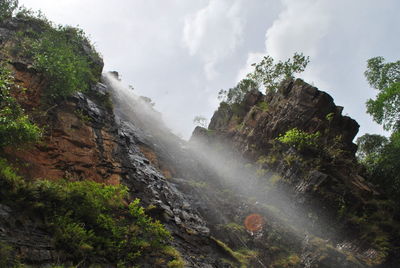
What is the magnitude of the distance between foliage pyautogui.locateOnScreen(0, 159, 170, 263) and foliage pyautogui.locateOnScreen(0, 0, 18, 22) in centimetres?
2462

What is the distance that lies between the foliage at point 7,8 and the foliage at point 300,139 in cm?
2896

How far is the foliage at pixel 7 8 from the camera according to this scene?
88.9 feet

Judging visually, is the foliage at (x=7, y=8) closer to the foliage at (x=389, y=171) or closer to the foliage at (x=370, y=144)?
the foliage at (x=389, y=171)

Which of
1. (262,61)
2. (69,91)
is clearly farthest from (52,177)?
(262,61)

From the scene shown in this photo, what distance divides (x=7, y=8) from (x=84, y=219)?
29558 mm

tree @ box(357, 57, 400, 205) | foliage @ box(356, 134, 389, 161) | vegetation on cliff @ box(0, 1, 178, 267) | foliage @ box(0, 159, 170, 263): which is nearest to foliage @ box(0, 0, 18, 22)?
vegetation on cliff @ box(0, 1, 178, 267)

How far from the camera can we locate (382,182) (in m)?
25.5

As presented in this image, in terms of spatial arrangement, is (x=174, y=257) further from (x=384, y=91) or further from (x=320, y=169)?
(x=384, y=91)

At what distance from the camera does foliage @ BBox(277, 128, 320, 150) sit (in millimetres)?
23812

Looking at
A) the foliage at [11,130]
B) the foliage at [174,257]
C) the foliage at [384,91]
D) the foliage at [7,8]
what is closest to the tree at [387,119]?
the foliage at [384,91]

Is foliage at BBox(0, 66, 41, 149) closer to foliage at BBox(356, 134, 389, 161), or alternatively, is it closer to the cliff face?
the cliff face

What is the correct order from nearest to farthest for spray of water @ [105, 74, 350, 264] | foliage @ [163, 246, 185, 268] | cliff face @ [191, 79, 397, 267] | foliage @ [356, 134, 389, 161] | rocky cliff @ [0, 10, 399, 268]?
rocky cliff @ [0, 10, 399, 268] → foliage @ [163, 246, 185, 268] → cliff face @ [191, 79, 397, 267] → spray of water @ [105, 74, 350, 264] → foliage @ [356, 134, 389, 161]

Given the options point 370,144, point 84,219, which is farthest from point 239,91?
point 84,219

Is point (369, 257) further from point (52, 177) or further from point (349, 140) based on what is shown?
point (52, 177)
